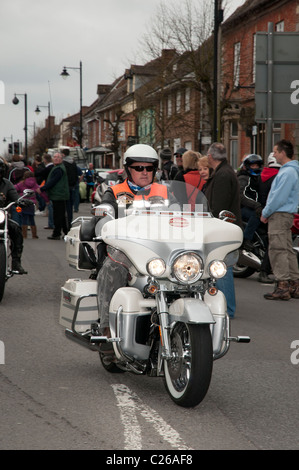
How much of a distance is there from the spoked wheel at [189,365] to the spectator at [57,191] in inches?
500

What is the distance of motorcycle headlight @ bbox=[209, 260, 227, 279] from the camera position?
473cm

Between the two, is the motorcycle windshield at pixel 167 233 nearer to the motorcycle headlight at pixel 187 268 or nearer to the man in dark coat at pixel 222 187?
the motorcycle headlight at pixel 187 268

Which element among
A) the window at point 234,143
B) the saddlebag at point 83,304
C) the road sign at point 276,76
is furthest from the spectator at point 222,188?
the window at point 234,143

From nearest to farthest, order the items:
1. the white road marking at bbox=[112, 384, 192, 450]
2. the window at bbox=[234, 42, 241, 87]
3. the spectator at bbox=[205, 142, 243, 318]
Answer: the white road marking at bbox=[112, 384, 192, 450] < the spectator at bbox=[205, 142, 243, 318] < the window at bbox=[234, 42, 241, 87]

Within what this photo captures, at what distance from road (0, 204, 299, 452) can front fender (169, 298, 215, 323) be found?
1.94ft

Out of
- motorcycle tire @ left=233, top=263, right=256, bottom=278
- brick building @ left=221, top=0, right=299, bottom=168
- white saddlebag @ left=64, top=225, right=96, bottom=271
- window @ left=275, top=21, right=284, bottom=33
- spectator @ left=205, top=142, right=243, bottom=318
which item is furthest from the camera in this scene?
window @ left=275, top=21, right=284, bottom=33

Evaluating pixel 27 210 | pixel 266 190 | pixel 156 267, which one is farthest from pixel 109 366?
pixel 27 210

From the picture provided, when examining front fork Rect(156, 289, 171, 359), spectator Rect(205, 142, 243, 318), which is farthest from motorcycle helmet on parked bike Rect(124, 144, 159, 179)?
spectator Rect(205, 142, 243, 318)

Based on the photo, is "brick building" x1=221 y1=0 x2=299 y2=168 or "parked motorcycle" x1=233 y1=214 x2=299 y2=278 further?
"brick building" x1=221 y1=0 x2=299 y2=168

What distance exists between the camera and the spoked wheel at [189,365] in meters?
4.52

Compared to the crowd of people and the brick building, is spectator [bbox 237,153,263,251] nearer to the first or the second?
the crowd of people

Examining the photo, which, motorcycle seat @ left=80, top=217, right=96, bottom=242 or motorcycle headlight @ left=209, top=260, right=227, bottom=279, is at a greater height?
motorcycle seat @ left=80, top=217, right=96, bottom=242

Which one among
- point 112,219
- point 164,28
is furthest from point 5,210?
point 164,28

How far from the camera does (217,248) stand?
484cm
